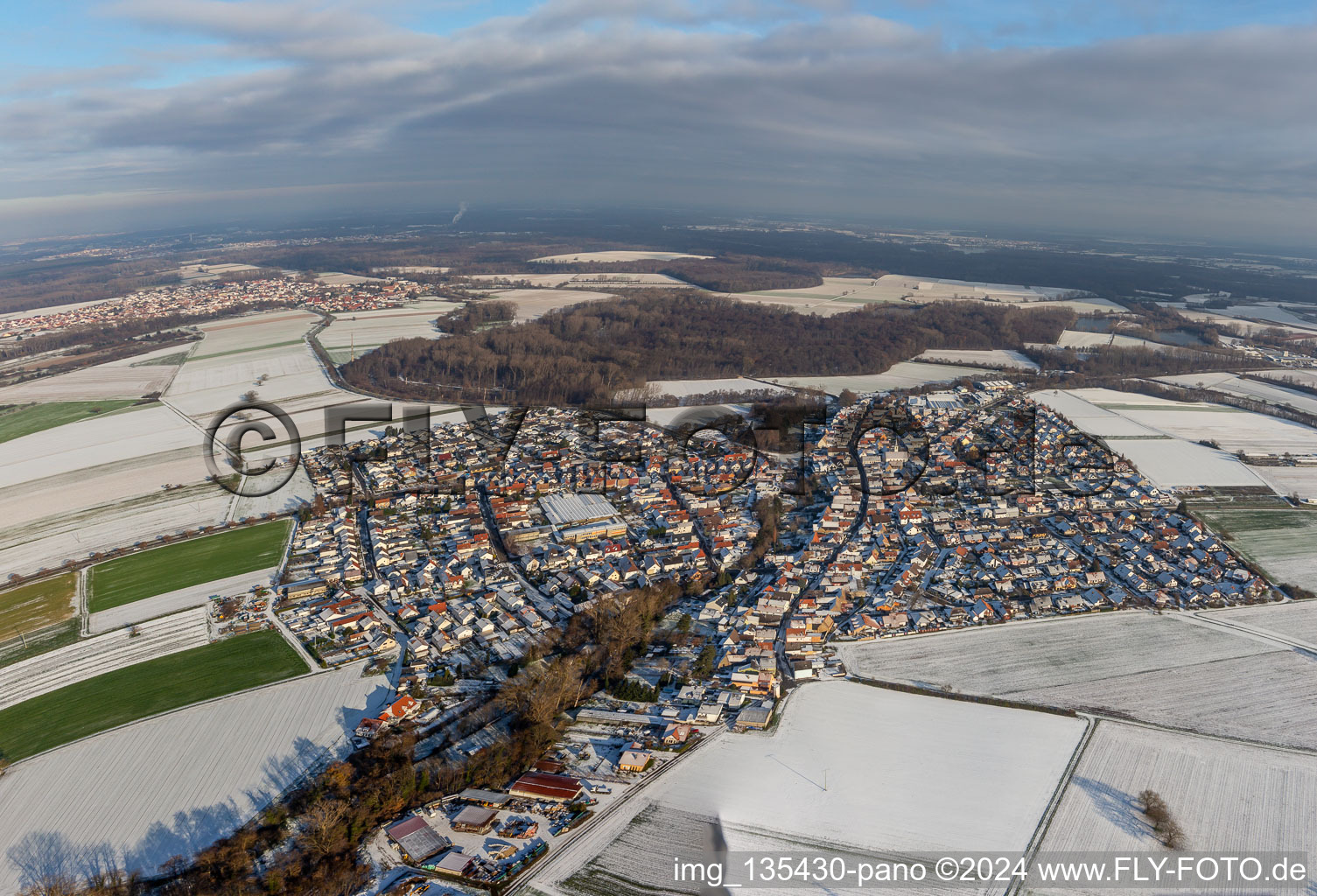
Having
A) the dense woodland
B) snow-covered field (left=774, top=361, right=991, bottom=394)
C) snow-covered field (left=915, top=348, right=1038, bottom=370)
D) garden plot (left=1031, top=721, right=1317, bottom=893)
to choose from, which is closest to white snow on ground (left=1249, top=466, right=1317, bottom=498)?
snow-covered field (left=774, top=361, right=991, bottom=394)

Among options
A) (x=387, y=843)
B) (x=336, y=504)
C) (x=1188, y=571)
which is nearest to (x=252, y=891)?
(x=387, y=843)

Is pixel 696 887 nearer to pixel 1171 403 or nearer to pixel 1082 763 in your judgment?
pixel 1082 763

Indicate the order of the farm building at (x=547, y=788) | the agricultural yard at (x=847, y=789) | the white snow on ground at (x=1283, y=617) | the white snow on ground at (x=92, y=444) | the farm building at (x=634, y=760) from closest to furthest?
the agricultural yard at (x=847, y=789)
the farm building at (x=547, y=788)
the farm building at (x=634, y=760)
the white snow on ground at (x=1283, y=617)
the white snow on ground at (x=92, y=444)

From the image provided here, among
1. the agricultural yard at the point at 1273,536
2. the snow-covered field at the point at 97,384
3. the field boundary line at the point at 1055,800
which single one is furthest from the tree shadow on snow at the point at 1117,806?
the snow-covered field at the point at 97,384

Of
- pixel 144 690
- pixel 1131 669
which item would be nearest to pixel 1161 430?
pixel 1131 669

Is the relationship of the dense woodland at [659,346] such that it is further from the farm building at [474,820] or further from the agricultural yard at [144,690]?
the farm building at [474,820]

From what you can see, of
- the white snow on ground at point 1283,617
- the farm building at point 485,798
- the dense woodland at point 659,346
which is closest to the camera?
the farm building at point 485,798

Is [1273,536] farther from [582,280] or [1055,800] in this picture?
[582,280]

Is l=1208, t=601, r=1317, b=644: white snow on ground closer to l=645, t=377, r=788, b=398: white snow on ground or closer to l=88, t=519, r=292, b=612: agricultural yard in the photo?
l=645, t=377, r=788, b=398: white snow on ground

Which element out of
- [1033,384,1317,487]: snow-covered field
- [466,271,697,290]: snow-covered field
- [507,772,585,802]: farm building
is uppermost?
[466,271,697,290]: snow-covered field
